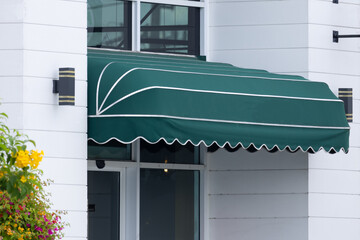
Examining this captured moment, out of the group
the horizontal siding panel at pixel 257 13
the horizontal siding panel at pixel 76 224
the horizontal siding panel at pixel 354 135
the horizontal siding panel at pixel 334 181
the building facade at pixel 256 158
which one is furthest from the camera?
the horizontal siding panel at pixel 354 135

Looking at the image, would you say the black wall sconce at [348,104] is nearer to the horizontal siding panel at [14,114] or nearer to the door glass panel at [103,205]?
the door glass panel at [103,205]

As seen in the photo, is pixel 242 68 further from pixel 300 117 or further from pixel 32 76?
pixel 32 76

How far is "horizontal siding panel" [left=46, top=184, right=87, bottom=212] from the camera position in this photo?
11102mm

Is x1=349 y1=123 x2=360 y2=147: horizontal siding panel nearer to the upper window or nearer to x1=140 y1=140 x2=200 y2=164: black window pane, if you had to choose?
x1=140 y1=140 x2=200 y2=164: black window pane

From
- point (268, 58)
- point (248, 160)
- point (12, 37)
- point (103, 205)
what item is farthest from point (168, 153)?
point (12, 37)

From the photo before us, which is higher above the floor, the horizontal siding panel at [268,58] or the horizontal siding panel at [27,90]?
the horizontal siding panel at [268,58]

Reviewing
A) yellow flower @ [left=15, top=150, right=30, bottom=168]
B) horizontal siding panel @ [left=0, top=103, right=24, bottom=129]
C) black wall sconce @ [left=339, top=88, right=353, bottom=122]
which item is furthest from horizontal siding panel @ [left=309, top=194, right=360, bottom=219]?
yellow flower @ [left=15, top=150, right=30, bottom=168]

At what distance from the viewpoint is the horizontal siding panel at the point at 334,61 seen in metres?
13.3

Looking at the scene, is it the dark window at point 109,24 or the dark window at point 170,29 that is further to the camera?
the dark window at point 170,29

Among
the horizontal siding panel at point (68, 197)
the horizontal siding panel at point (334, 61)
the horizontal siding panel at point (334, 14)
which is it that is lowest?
the horizontal siding panel at point (68, 197)

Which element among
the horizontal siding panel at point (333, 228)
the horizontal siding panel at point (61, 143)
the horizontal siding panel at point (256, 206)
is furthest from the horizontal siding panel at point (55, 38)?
the horizontal siding panel at point (333, 228)

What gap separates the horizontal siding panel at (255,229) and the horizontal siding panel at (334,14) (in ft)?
9.12

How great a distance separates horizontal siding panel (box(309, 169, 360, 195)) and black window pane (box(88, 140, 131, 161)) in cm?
251

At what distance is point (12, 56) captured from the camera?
1100cm
